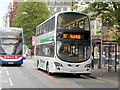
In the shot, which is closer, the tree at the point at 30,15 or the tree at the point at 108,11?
the tree at the point at 108,11

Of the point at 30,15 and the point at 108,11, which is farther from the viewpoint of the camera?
the point at 30,15

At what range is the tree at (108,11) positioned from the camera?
2298cm

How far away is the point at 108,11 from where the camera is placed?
79.5 feet

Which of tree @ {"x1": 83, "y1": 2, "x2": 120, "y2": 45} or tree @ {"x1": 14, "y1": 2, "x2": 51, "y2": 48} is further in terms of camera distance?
tree @ {"x1": 14, "y1": 2, "x2": 51, "y2": 48}

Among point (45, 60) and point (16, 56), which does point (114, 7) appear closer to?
point (45, 60)

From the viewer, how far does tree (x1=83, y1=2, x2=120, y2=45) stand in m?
23.0

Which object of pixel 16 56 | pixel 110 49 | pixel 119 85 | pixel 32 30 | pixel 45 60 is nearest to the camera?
pixel 119 85

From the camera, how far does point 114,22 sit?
23.1 meters

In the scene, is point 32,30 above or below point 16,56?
above

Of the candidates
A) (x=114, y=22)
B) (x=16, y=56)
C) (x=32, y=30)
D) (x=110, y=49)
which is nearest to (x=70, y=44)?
(x=114, y=22)

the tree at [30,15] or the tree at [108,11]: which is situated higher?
the tree at [30,15]

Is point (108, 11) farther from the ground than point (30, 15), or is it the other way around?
point (30, 15)

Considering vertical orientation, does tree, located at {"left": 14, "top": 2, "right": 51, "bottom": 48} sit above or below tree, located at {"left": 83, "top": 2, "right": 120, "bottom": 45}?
above

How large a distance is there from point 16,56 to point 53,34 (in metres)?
12.7
